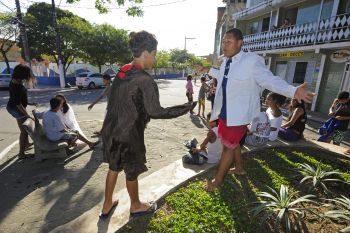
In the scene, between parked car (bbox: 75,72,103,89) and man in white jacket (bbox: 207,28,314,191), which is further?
parked car (bbox: 75,72,103,89)

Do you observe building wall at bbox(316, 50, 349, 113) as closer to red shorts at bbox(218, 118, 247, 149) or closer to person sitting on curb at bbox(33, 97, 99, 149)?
red shorts at bbox(218, 118, 247, 149)

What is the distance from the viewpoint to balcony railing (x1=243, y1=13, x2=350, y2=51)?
11367 mm

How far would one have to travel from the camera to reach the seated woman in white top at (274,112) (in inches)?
189

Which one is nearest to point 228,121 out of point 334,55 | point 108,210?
point 108,210

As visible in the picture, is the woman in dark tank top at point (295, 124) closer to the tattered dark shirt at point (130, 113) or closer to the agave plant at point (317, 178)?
the agave plant at point (317, 178)

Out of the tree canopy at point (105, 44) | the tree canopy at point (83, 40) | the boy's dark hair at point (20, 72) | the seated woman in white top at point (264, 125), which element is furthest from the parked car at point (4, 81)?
the seated woman in white top at point (264, 125)

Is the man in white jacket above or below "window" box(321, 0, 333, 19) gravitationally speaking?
below

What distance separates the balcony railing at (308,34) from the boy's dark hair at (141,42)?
12285mm

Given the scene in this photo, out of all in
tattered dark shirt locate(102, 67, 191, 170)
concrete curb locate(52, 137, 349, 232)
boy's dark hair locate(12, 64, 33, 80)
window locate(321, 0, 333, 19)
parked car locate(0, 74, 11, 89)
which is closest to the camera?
tattered dark shirt locate(102, 67, 191, 170)

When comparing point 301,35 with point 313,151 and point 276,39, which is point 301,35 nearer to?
point 276,39

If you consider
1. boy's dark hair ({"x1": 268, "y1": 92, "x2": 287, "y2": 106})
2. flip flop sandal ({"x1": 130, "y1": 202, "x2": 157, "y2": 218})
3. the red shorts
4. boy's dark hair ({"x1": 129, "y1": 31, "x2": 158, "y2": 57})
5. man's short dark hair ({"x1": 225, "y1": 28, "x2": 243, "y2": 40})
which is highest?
man's short dark hair ({"x1": 225, "y1": 28, "x2": 243, "y2": 40})

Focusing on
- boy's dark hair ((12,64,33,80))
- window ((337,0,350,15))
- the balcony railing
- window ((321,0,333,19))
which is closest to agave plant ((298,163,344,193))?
boy's dark hair ((12,64,33,80))

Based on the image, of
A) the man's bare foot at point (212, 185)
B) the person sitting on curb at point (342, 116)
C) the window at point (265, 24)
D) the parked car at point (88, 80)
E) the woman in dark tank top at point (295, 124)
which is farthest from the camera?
the parked car at point (88, 80)

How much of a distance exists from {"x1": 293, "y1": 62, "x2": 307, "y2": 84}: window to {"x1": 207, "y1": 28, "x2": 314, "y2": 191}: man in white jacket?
14523mm
